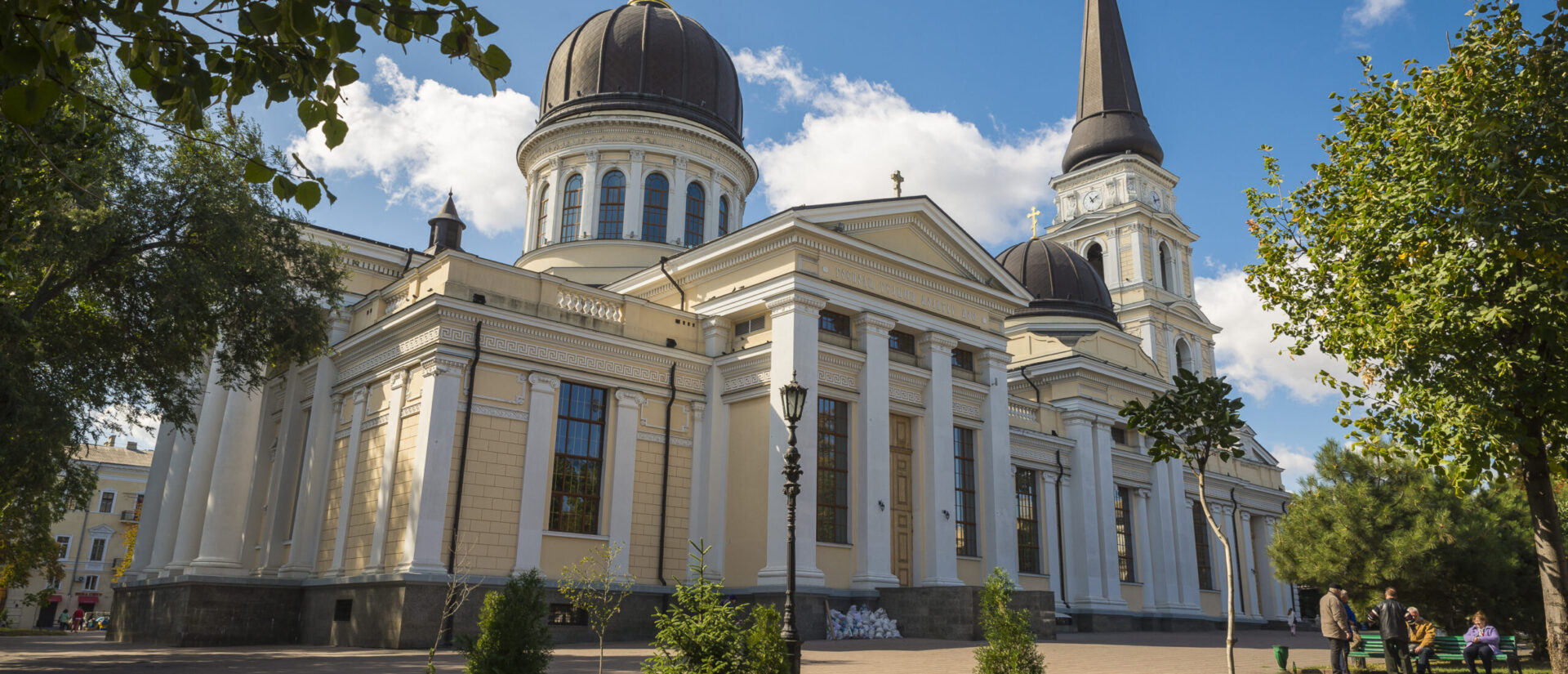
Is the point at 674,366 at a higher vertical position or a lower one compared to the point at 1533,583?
higher

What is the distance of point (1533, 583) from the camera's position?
20391mm

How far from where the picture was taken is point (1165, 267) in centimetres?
5272

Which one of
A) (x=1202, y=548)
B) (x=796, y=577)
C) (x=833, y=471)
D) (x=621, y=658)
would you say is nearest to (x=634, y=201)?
(x=833, y=471)

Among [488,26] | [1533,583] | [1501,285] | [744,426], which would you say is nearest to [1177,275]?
[1533,583]

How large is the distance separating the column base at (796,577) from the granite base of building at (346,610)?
21 centimetres

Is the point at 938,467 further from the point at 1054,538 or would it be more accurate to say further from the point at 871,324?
the point at 1054,538

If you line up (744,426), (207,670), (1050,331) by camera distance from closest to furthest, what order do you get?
1. (207,670)
2. (744,426)
3. (1050,331)

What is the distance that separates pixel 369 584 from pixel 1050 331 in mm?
24494

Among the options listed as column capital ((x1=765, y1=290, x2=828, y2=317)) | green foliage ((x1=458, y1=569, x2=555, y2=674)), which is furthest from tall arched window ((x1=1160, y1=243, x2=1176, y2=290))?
green foliage ((x1=458, y1=569, x2=555, y2=674))

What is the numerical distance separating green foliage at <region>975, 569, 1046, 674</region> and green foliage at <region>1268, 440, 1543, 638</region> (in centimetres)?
1229

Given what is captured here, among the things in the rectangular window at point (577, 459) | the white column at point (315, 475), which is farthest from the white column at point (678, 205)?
the white column at point (315, 475)

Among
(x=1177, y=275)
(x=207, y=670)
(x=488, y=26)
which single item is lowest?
(x=207, y=670)

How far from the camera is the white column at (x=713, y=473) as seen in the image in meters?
21.8

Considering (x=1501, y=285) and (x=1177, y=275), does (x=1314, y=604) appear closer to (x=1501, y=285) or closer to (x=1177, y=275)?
(x=1177, y=275)
